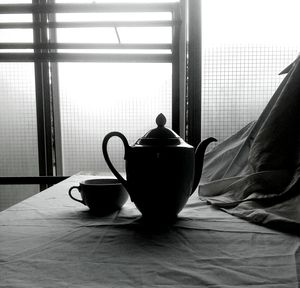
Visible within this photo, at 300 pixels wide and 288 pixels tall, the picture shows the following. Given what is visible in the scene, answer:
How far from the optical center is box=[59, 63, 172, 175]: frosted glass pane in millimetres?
1670

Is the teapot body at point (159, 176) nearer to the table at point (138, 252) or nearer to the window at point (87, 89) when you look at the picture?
the table at point (138, 252)

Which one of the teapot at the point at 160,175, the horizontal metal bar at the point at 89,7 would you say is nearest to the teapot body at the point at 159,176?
the teapot at the point at 160,175

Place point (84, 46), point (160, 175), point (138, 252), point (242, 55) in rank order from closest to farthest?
point (138, 252), point (160, 175), point (84, 46), point (242, 55)

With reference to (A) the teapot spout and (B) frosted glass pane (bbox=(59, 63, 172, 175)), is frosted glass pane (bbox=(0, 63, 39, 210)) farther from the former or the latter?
(A) the teapot spout

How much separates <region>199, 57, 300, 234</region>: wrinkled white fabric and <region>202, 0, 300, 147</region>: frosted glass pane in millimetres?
736

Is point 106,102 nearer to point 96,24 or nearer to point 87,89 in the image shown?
point 87,89

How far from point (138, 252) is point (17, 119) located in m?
1.48

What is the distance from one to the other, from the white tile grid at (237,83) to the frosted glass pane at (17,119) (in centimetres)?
94

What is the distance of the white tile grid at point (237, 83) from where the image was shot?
161 cm

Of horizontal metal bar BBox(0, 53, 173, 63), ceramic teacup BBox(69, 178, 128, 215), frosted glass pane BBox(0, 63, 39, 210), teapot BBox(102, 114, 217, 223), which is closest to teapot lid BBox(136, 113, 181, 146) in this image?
teapot BBox(102, 114, 217, 223)

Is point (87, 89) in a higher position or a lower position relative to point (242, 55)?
lower

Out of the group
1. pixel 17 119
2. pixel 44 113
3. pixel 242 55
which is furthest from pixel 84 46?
pixel 242 55

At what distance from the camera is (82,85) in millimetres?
1687

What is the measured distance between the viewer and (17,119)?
5.60 feet
